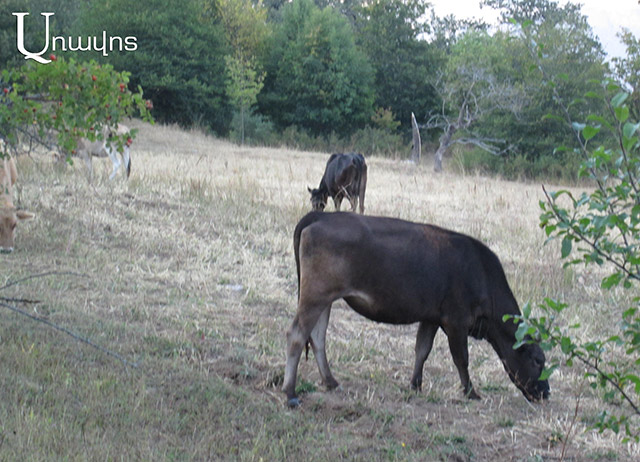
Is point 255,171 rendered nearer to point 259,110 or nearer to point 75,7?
point 259,110

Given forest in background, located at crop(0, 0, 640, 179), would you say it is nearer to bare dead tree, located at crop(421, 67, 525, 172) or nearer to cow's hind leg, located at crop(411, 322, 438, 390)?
bare dead tree, located at crop(421, 67, 525, 172)

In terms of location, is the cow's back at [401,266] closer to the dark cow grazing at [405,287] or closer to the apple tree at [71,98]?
the dark cow grazing at [405,287]

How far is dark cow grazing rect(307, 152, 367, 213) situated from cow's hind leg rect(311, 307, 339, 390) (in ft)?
29.2

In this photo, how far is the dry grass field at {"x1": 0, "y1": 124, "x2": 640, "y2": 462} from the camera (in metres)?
5.25

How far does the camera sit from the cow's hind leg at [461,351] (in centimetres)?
644

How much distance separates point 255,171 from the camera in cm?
2330

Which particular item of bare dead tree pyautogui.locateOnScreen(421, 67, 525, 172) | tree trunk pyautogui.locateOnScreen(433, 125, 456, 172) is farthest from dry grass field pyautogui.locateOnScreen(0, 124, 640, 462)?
bare dead tree pyautogui.locateOnScreen(421, 67, 525, 172)

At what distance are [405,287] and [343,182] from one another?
9429 millimetres

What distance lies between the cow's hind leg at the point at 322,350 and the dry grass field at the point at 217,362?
94 millimetres

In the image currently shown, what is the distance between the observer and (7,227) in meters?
10.6

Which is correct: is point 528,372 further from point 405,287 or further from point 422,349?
point 405,287

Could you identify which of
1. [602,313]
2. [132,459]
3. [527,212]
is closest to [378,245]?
[132,459]

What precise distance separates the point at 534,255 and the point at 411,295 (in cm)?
673

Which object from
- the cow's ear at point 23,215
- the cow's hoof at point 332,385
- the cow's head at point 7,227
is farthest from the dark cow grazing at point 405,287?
the cow's ear at point 23,215
